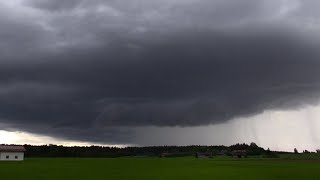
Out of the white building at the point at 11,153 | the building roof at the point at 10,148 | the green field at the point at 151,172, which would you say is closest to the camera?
the green field at the point at 151,172

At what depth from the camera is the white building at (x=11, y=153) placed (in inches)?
5138

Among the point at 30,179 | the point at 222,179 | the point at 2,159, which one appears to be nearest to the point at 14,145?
the point at 2,159

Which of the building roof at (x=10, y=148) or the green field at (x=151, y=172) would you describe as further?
the building roof at (x=10, y=148)

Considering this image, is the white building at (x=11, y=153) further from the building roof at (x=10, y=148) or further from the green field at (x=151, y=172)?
the green field at (x=151, y=172)

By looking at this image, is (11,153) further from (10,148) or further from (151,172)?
(151,172)

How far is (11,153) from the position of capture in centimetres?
13212

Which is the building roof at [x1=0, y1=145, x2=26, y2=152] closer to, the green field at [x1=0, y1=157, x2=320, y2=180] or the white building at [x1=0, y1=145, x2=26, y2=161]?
the white building at [x1=0, y1=145, x2=26, y2=161]

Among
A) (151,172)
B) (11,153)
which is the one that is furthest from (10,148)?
(151,172)

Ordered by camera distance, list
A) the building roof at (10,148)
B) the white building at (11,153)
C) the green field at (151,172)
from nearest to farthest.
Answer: the green field at (151,172), the white building at (11,153), the building roof at (10,148)

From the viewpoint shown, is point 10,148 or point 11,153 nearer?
point 11,153

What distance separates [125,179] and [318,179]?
2377cm

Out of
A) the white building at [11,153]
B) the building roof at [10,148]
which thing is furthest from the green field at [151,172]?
the building roof at [10,148]

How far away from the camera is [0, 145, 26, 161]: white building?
130 metres

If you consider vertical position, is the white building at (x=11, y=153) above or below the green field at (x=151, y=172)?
above
